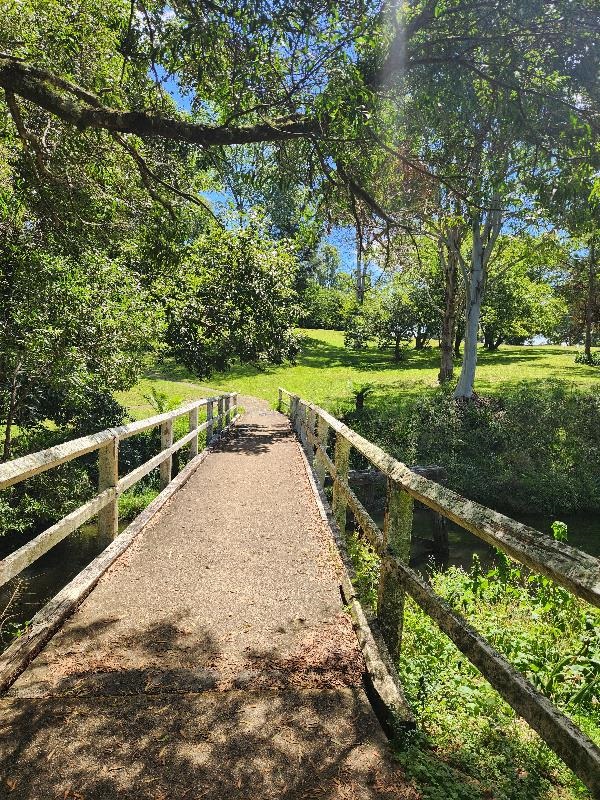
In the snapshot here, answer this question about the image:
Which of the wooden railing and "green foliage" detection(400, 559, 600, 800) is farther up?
the wooden railing

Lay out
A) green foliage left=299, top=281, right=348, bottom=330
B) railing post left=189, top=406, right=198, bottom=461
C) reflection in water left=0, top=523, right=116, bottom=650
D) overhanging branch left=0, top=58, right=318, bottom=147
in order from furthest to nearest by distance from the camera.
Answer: green foliage left=299, top=281, right=348, bottom=330 → railing post left=189, top=406, right=198, bottom=461 → reflection in water left=0, top=523, right=116, bottom=650 → overhanging branch left=0, top=58, right=318, bottom=147

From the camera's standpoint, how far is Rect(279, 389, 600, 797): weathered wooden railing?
5.26 feet

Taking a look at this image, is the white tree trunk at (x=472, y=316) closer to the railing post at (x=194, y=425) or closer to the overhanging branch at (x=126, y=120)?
the railing post at (x=194, y=425)

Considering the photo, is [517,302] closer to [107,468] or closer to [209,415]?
[209,415]

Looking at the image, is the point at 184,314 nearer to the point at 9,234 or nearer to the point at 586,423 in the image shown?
the point at 9,234

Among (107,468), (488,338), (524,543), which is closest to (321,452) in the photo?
(107,468)

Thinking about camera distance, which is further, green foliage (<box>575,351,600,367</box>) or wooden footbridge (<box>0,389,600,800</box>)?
green foliage (<box>575,351,600,367</box>)

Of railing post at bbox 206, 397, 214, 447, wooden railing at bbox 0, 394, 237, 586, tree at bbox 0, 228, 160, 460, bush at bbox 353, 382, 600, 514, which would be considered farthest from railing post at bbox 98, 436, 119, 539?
bush at bbox 353, 382, 600, 514

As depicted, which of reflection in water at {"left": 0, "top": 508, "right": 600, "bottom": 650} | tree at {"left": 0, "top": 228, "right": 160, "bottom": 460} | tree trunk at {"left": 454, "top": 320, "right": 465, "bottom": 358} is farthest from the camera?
tree trunk at {"left": 454, "top": 320, "right": 465, "bottom": 358}

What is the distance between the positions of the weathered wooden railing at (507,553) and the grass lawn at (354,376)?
664 inches

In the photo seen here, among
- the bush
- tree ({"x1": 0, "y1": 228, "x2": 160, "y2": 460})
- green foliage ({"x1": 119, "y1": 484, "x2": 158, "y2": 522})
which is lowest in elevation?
green foliage ({"x1": 119, "y1": 484, "x2": 158, "y2": 522})

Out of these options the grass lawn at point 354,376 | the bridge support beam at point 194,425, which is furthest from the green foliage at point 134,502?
the bridge support beam at point 194,425

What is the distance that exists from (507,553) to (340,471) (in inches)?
140

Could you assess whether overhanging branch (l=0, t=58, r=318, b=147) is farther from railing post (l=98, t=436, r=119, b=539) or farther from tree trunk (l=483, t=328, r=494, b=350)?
tree trunk (l=483, t=328, r=494, b=350)
